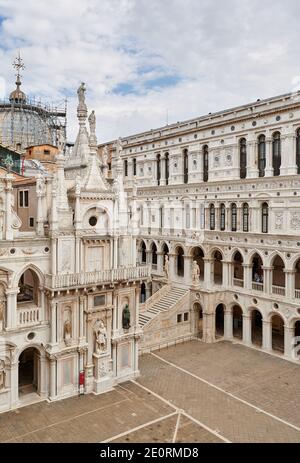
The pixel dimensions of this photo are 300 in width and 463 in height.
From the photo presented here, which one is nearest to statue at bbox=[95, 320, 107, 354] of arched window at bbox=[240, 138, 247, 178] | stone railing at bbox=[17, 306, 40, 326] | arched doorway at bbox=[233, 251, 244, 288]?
stone railing at bbox=[17, 306, 40, 326]

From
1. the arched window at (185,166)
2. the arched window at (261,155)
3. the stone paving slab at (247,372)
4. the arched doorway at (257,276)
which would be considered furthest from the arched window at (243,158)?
the stone paving slab at (247,372)

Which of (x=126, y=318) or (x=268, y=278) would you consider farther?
(x=268, y=278)

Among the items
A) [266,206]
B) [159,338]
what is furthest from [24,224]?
[266,206]

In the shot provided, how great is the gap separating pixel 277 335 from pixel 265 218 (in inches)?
454

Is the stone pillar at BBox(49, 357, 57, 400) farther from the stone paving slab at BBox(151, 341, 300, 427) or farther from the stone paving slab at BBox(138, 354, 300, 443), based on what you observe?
the stone paving slab at BBox(151, 341, 300, 427)

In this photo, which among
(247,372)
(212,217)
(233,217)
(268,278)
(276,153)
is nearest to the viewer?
(247,372)

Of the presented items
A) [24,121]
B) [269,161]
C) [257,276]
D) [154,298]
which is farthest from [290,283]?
[24,121]

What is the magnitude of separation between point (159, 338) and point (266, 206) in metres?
13.6

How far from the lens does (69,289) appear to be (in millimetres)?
23219

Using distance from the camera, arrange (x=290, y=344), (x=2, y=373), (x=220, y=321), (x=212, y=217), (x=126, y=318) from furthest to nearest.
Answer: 1. (x=220, y=321)
2. (x=212, y=217)
3. (x=290, y=344)
4. (x=126, y=318)
5. (x=2, y=373)

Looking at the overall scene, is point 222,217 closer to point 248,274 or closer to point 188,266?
point 248,274

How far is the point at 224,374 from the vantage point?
27.4 metres

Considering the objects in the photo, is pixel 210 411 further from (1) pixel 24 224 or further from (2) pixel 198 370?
(1) pixel 24 224

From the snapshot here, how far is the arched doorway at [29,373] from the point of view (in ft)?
80.2
